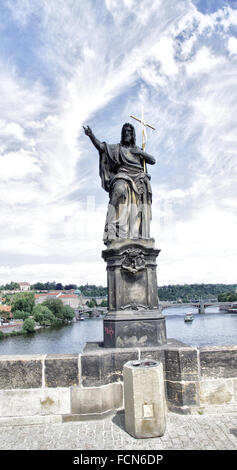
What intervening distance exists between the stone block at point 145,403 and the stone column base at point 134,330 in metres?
1.44

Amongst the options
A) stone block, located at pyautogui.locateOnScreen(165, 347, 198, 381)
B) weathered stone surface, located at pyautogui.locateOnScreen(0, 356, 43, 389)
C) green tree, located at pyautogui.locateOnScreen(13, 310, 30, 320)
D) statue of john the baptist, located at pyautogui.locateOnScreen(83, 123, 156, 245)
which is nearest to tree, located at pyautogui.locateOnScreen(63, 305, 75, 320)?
green tree, located at pyautogui.locateOnScreen(13, 310, 30, 320)

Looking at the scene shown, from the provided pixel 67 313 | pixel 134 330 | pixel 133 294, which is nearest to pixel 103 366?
pixel 134 330

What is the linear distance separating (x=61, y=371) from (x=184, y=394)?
1.73 metres

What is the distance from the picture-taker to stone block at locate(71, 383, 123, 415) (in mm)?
4596

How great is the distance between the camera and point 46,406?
4.60 metres

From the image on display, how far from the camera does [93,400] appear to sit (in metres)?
4.62

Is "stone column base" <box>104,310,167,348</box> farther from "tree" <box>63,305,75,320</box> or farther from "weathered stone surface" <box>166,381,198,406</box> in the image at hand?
"tree" <box>63,305,75,320</box>

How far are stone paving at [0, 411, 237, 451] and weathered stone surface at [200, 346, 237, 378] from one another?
1.72 ft

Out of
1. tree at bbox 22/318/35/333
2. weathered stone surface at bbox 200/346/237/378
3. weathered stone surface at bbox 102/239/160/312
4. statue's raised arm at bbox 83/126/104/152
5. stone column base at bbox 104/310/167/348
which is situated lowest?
tree at bbox 22/318/35/333

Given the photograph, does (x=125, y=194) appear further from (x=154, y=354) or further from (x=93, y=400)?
(x=93, y=400)
